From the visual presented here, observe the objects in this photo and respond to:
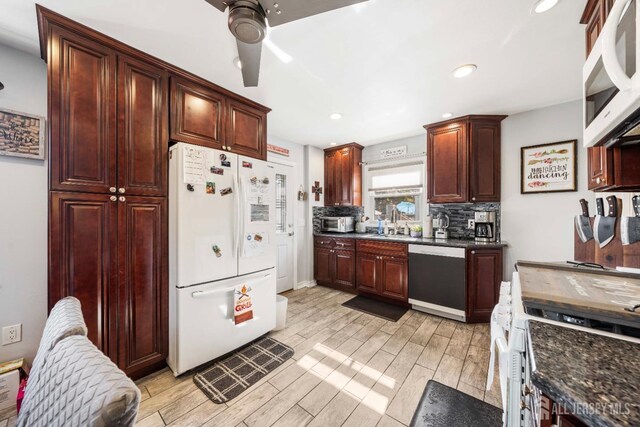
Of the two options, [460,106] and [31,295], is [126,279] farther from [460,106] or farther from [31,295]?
[460,106]

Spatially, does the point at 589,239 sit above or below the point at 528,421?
above

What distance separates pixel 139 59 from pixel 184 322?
201cm

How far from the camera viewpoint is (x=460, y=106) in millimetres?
2615

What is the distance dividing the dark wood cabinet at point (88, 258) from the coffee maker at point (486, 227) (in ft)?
12.1

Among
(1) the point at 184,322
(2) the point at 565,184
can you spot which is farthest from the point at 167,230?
(2) the point at 565,184

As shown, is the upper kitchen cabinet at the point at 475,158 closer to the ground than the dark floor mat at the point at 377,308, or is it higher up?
higher up

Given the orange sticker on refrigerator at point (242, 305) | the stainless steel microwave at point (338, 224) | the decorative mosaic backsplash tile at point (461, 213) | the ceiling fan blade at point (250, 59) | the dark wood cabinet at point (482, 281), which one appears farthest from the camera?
the stainless steel microwave at point (338, 224)

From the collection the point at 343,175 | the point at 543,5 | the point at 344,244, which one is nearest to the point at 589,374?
the point at 543,5

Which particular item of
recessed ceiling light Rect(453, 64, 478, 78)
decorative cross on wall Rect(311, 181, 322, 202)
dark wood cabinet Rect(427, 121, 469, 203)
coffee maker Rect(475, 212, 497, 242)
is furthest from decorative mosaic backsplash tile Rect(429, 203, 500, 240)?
decorative cross on wall Rect(311, 181, 322, 202)

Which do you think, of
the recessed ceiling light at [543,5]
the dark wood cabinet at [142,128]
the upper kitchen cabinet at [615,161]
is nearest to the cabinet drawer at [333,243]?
the dark wood cabinet at [142,128]

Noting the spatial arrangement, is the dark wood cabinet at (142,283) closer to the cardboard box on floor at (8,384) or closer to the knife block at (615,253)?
the cardboard box on floor at (8,384)

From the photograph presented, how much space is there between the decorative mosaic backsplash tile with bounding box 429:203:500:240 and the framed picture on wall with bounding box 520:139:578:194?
431mm

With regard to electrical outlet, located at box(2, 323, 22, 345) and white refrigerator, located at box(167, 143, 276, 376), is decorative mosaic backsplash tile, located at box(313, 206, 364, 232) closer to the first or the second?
white refrigerator, located at box(167, 143, 276, 376)

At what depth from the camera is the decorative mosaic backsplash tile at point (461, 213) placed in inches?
120
